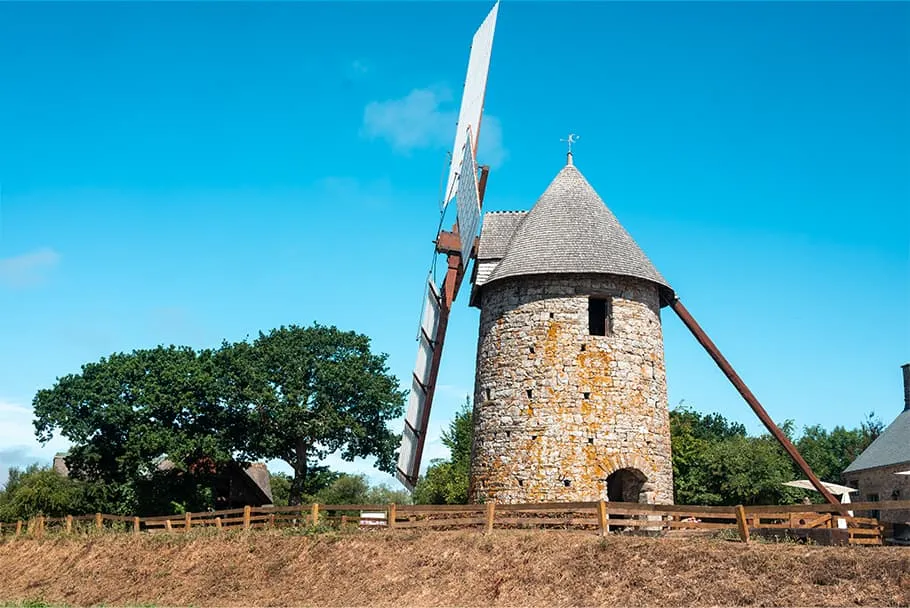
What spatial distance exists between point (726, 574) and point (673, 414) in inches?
963

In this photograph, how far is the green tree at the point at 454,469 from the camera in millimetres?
39719

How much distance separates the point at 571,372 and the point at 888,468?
17.8 meters

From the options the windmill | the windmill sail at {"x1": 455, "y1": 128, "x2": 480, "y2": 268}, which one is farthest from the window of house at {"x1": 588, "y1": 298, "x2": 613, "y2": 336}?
the windmill sail at {"x1": 455, "y1": 128, "x2": 480, "y2": 268}

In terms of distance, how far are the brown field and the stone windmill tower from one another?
3.29 m

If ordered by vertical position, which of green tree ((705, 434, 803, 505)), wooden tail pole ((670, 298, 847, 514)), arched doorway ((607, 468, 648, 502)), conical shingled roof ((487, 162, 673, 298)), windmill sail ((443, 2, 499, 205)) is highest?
windmill sail ((443, 2, 499, 205))

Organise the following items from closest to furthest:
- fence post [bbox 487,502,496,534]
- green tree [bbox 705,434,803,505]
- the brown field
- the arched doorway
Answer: the brown field
fence post [bbox 487,502,496,534]
the arched doorway
green tree [bbox 705,434,803,505]

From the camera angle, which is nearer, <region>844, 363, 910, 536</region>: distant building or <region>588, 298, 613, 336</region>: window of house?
<region>588, 298, 613, 336</region>: window of house

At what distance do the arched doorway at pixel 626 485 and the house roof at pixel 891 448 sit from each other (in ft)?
46.4

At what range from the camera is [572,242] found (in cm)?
2320

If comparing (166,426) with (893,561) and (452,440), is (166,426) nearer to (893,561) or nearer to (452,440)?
(452,440)

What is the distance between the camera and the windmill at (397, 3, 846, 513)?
70.5ft

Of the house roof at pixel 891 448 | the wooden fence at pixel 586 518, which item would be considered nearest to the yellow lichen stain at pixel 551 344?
the wooden fence at pixel 586 518

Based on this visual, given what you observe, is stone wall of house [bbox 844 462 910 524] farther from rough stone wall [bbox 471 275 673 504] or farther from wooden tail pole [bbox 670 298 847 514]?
rough stone wall [bbox 471 275 673 504]

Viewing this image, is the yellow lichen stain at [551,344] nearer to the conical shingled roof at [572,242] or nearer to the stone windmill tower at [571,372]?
the stone windmill tower at [571,372]
